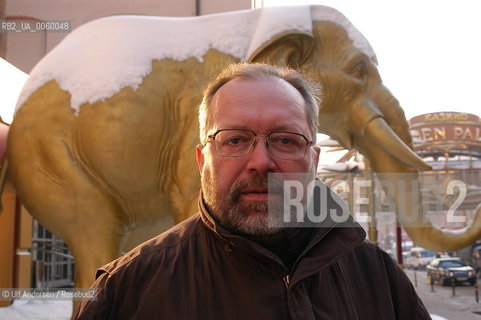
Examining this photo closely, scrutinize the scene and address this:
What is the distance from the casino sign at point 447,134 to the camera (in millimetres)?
5020

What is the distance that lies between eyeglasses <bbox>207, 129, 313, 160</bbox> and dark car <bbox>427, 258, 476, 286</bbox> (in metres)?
8.90

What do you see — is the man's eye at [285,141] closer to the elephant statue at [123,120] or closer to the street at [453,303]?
the elephant statue at [123,120]

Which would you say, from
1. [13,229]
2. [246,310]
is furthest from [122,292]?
[13,229]

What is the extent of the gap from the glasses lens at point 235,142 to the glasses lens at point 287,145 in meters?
0.04

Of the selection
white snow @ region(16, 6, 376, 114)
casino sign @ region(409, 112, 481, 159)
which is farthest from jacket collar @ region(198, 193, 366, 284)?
casino sign @ region(409, 112, 481, 159)

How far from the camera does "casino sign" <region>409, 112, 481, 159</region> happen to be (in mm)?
5020

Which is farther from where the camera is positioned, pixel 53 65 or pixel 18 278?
pixel 18 278

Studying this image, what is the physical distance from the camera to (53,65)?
2498mm

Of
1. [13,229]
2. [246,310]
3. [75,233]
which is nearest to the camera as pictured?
[246,310]

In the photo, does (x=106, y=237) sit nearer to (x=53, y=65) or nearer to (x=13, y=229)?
(x=53, y=65)

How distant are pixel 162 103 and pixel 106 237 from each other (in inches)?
25.3

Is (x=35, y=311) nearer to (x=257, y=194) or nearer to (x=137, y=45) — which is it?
(x=137, y=45)

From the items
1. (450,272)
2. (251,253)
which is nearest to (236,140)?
(251,253)

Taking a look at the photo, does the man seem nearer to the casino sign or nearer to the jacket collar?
the jacket collar
